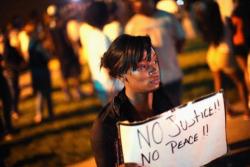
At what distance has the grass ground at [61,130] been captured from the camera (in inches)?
263

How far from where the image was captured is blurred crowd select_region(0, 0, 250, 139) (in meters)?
5.32

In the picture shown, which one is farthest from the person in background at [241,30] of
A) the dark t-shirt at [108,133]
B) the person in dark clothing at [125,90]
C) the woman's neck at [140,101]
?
the dark t-shirt at [108,133]

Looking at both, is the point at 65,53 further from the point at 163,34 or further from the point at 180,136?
the point at 180,136

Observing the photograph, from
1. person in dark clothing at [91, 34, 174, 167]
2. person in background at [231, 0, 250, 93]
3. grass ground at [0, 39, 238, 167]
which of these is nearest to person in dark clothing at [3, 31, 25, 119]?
grass ground at [0, 39, 238, 167]

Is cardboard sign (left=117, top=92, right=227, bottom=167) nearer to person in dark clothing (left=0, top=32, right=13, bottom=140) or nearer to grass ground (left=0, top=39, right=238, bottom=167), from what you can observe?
grass ground (left=0, top=39, right=238, bottom=167)

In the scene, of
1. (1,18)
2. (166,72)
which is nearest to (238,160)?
(166,72)

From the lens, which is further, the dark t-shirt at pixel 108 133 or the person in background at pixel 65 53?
the person in background at pixel 65 53

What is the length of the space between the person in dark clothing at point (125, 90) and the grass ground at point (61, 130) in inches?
142

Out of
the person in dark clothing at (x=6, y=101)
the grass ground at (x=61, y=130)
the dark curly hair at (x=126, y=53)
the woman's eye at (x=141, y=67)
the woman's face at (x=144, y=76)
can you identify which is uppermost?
the dark curly hair at (x=126, y=53)

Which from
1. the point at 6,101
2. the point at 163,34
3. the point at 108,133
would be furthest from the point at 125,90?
the point at 6,101

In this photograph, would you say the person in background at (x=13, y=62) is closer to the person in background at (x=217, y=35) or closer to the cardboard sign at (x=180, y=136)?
the person in background at (x=217, y=35)

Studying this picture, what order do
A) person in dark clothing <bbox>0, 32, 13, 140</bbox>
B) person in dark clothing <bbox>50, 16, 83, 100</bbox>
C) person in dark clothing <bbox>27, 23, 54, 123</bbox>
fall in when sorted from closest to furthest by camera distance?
person in dark clothing <bbox>0, 32, 13, 140</bbox> → person in dark clothing <bbox>27, 23, 54, 123</bbox> → person in dark clothing <bbox>50, 16, 83, 100</bbox>

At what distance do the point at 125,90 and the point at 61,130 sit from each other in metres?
5.11

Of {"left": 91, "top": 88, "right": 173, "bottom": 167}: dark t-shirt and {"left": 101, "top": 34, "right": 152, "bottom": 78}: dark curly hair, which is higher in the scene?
{"left": 101, "top": 34, "right": 152, "bottom": 78}: dark curly hair
